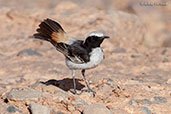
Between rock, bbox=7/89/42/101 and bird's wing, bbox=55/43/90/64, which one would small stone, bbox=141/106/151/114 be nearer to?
bird's wing, bbox=55/43/90/64

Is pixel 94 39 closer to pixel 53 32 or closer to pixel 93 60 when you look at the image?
pixel 93 60

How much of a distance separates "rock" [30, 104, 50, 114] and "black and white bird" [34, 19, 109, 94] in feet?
3.54

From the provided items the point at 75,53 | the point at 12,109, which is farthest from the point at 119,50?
the point at 12,109

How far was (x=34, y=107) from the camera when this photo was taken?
17.1 ft

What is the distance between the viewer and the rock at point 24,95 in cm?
545

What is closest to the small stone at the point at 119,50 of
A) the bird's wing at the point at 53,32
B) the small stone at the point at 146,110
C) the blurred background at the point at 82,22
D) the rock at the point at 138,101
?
the blurred background at the point at 82,22

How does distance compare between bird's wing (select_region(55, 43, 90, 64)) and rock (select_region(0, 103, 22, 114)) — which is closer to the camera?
rock (select_region(0, 103, 22, 114))

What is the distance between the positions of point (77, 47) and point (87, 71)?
1.68 m

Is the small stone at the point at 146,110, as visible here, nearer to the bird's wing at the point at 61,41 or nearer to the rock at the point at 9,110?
the bird's wing at the point at 61,41

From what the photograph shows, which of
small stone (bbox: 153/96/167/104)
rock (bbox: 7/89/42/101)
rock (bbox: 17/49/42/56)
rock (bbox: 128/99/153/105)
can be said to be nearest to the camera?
rock (bbox: 7/89/42/101)

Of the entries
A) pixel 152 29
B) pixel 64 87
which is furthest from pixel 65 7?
pixel 64 87

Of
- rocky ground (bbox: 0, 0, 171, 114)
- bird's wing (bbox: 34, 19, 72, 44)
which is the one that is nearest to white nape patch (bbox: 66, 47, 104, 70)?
rocky ground (bbox: 0, 0, 171, 114)

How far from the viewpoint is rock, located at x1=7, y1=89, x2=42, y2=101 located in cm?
545

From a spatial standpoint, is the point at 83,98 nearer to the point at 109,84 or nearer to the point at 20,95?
the point at 109,84
